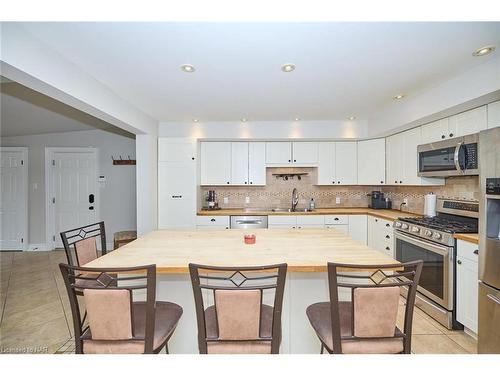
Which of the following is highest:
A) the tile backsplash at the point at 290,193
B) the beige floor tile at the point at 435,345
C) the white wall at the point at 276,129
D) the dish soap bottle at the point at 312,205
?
the white wall at the point at 276,129

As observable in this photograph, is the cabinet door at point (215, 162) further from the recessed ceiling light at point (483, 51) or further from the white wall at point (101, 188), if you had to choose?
the recessed ceiling light at point (483, 51)

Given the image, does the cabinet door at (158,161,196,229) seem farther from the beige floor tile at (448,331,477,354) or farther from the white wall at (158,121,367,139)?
the beige floor tile at (448,331,477,354)

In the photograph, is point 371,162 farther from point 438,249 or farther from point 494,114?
point 438,249

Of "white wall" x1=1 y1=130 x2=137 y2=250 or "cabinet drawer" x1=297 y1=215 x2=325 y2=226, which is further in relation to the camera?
"white wall" x1=1 y1=130 x2=137 y2=250

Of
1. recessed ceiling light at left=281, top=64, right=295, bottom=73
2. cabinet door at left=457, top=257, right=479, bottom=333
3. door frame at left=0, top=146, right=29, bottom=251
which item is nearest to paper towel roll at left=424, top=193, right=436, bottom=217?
cabinet door at left=457, top=257, right=479, bottom=333

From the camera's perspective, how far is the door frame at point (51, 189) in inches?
195

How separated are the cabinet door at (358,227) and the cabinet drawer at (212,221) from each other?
2076mm

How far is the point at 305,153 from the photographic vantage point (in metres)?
4.30

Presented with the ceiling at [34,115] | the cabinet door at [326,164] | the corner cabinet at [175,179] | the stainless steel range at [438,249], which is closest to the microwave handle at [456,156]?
the stainless steel range at [438,249]

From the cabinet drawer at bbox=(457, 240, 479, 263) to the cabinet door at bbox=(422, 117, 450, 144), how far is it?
1.29 m

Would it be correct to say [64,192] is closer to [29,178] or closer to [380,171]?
[29,178]

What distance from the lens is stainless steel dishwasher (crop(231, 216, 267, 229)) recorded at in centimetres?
396

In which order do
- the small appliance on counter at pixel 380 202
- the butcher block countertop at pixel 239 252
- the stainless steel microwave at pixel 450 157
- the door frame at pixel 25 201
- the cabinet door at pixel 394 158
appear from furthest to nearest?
the door frame at pixel 25 201 < the small appliance on counter at pixel 380 202 < the cabinet door at pixel 394 158 < the stainless steel microwave at pixel 450 157 < the butcher block countertop at pixel 239 252
